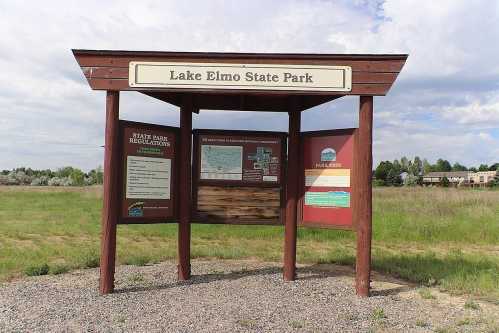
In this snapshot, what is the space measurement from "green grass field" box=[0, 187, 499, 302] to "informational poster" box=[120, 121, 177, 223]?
2115 mm

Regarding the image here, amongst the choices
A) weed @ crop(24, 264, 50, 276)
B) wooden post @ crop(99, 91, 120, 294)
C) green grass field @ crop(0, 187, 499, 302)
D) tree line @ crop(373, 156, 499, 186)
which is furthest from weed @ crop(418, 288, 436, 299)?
tree line @ crop(373, 156, 499, 186)

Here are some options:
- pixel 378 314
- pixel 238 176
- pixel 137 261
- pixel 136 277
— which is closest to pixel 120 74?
pixel 238 176

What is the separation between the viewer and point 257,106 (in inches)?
313

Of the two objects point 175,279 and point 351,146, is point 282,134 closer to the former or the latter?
point 351,146

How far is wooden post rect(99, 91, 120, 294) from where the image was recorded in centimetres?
621

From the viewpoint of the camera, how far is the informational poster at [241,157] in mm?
7441

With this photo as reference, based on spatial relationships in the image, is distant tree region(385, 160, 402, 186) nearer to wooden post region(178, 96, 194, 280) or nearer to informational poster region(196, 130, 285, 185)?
informational poster region(196, 130, 285, 185)

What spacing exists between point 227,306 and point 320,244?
703 centimetres

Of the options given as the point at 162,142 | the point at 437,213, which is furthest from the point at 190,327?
the point at 437,213

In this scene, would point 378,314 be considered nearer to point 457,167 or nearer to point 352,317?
point 352,317

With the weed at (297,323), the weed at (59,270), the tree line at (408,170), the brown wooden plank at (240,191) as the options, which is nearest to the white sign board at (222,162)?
the brown wooden plank at (240,191)

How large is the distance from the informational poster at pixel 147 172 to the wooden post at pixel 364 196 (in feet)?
9.12

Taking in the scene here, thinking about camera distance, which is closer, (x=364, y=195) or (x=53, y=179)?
(x=364, y=195)

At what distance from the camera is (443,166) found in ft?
495
